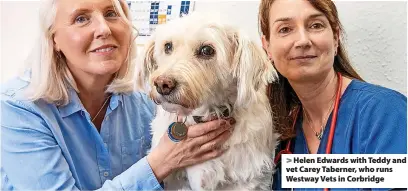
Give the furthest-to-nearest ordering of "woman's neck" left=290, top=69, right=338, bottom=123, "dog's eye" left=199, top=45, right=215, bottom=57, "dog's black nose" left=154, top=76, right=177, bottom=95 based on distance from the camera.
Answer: "woman's neck" left=290, top=69, right=338, bottom=123 → "dog's eye" left=199, top=45, right=215, bottom=57 → "dog's black nose" left=154, top=76, right=177, bottom=95

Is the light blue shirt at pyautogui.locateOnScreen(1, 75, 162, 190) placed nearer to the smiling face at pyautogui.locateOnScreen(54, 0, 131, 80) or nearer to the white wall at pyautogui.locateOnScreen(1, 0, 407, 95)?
the smiling face at pyautogui.locateOnScreen(54, 0, 131, 80)

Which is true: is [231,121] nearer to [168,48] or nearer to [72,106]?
[168,48]

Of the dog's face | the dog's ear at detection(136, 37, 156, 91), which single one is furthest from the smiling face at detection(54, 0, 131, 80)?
the dog's face

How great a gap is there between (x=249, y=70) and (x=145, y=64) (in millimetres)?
366

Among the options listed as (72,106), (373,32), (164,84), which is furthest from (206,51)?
(373,32)

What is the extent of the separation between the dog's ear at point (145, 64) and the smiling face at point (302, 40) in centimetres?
39

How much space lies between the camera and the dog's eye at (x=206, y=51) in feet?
3.66

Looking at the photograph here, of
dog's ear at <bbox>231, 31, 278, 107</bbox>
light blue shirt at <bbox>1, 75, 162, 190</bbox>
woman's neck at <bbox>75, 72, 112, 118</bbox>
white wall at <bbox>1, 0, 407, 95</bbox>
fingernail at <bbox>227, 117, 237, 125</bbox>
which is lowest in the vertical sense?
light blue shirt at <bbox>1, 75, 162, 190</bbox>

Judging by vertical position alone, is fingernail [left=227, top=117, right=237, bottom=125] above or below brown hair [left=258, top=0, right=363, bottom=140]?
below

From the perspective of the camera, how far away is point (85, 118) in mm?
1339

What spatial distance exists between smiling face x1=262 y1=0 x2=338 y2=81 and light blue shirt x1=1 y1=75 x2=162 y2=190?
539 millimetres

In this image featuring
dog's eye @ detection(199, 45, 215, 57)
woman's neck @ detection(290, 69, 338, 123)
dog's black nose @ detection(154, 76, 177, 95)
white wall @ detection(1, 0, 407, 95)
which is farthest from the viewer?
white wall @ detection(1, 0, 407, 95)

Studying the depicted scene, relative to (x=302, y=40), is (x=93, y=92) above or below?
below

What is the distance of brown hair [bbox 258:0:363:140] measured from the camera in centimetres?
119
